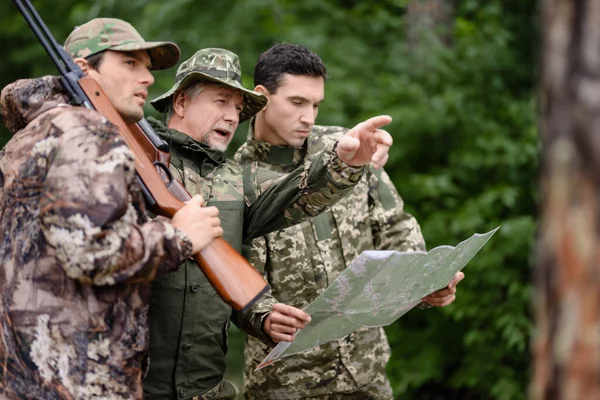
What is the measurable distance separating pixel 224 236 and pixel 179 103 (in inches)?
26.1

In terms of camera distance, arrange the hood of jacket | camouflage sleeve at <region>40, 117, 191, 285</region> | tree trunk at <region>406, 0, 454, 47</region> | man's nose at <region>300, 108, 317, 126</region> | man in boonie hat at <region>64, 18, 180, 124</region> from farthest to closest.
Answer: tree trunk at <region>406, 0, 454, 47</region>
man's nose at <region>300, 108, 317, 126</region>
man in boonie hat at <region>64, 18, 180, 124</region>
the hood of jacket
camouflage sleeve at <region>40, 117, 191, 285</region>

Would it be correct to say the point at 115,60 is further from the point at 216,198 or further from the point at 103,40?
the point at 216,198

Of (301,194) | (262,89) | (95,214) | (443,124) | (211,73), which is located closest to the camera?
(95,214)

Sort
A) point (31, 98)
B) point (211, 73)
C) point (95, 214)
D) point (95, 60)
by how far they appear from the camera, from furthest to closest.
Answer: point (211, 73), point (95, 60), point (31, 98), point (95, 214)

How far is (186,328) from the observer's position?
3.37 meters

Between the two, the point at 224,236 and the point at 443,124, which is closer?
the point at 224,236

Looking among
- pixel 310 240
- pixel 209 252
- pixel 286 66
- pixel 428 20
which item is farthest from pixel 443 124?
pixel 209 252

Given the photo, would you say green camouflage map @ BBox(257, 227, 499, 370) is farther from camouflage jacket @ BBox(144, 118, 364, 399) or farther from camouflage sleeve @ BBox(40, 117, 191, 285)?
camouflage sleeve @ BBox(40, 117, 191, 285)

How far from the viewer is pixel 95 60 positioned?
3090mm

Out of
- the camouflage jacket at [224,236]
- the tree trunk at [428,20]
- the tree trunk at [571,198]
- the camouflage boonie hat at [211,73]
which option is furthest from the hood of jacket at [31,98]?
the tree trunk at [428,20]

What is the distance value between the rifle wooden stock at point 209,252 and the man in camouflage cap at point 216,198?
0.36m

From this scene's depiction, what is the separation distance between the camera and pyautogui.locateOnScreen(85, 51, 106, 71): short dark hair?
3080 mm

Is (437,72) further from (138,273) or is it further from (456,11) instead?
(138,273)

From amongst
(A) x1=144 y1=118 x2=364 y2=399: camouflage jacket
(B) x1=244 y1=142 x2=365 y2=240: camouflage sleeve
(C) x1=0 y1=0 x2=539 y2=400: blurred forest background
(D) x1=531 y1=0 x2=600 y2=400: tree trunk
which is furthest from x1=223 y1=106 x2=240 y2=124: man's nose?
(C) x1=0 y1=0 x2=539 y2=400: blurred forest background
